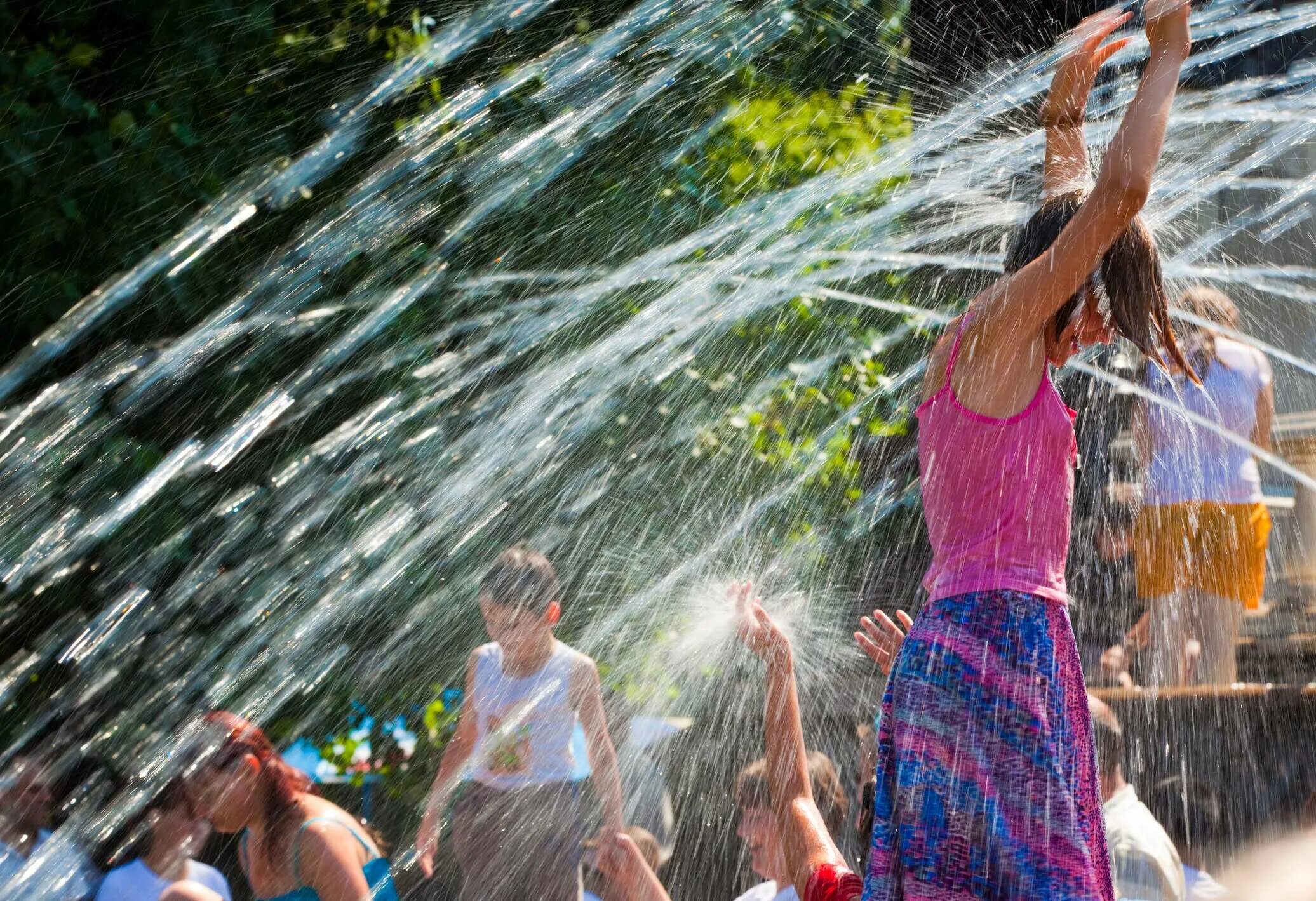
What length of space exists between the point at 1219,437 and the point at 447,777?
9.21 feet

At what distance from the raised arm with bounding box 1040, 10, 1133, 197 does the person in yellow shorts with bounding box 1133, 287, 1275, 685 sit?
192 centimetres

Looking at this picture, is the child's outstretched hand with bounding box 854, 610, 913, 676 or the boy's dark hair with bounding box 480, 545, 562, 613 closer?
the child's outstretched hand with bounding box 854, 610, 913, 676

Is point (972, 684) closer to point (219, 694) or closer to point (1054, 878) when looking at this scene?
point (1054, 878)

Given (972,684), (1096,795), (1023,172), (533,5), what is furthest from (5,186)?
(1023,172)

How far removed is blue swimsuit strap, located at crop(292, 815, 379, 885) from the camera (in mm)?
3350

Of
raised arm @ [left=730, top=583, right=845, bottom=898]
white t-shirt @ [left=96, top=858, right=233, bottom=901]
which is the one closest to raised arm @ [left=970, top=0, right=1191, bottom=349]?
raised arm @ [left=730, top=583, right=845, bottom=898]

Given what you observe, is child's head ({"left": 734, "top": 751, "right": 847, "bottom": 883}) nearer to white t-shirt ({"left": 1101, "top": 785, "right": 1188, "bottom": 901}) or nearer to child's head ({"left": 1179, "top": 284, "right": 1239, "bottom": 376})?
white t-shirt ({"left": 1101, "top": 785, "right": 1188, "bottom": 901})

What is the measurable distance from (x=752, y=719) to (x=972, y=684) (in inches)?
121

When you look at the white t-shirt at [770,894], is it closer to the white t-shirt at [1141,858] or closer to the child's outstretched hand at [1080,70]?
the white t-shirt at [1141,858]

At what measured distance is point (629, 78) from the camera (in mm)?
4711

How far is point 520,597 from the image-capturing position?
3.95m

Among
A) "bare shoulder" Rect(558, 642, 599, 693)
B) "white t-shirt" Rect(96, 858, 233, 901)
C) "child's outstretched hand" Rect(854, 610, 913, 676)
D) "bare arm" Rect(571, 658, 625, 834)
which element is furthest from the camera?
"bare shoulder" Rect(558, 642, 599, 693)

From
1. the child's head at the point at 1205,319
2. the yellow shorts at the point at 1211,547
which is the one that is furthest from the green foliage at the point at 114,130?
the yellow shorts at the point at 1211,547

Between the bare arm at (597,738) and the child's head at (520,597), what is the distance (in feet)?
0.64
